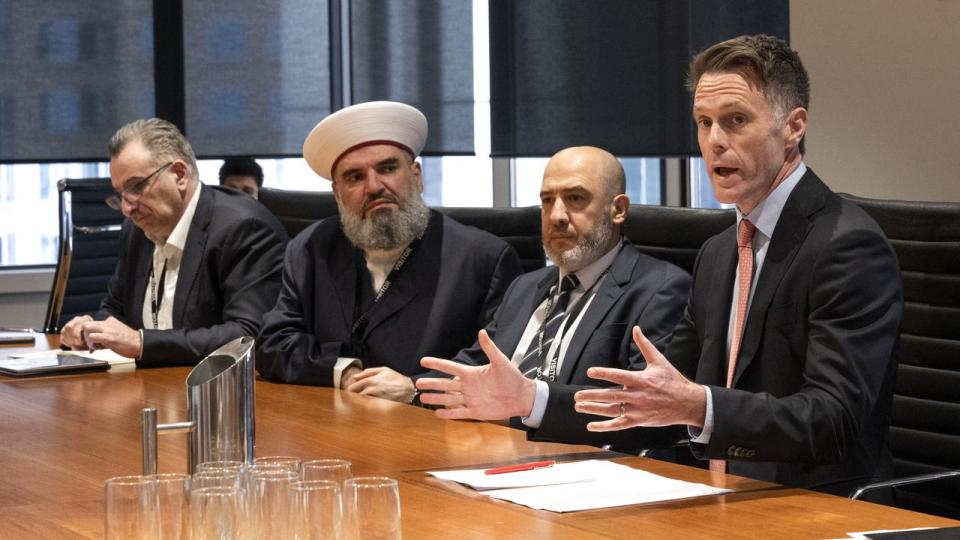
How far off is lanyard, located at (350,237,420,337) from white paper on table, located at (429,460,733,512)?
1663mm

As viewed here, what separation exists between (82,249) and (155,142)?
1.07 metres

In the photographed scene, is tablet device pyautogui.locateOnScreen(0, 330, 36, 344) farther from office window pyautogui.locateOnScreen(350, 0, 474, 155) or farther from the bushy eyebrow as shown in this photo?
office window pyautogui.locateOnScreen(350, 0, 474, 155)

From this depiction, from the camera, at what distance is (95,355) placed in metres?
4.07

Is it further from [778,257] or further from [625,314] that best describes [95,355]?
[778,257]

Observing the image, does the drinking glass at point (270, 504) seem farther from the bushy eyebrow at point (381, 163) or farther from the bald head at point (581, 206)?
the bushy eyebrow at point (381, 163)

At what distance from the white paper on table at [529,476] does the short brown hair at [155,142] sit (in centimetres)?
245

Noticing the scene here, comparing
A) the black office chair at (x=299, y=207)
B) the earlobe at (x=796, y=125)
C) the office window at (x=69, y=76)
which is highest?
the office window at (x=69, y=76)

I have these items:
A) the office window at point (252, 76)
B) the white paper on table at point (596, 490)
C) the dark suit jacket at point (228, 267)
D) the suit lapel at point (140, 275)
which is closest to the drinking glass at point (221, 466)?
the white paper on table at point (596, 490)

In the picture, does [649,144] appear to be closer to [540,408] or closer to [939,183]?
[939,183]

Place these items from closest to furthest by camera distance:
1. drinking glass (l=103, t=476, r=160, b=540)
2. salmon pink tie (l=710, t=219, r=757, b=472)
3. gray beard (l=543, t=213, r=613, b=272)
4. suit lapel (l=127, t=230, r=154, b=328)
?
drinking glass (l=103, t=476, r=160, b=540)
salmon pink tie (l=710, t=219, r=757, b=472)
gray beard (l=543, t=213, r=613, b=272)
suit lapel (l=127, t=230, r=154, b=328)

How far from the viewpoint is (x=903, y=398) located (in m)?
3.08

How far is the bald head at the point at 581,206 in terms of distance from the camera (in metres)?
3.64

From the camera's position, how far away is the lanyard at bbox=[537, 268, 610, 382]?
348cm

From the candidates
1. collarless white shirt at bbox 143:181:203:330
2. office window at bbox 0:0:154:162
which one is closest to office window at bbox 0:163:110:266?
office window at bbox 0:0:154:162
